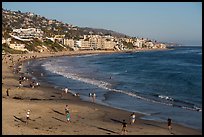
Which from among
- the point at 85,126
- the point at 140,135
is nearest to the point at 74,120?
the point at 85,126

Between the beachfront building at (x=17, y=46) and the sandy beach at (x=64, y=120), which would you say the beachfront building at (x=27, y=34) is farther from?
the sandy beach at (x=64, y=120)

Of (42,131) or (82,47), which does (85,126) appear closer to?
(42,131)

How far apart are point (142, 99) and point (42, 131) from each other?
1317 cm

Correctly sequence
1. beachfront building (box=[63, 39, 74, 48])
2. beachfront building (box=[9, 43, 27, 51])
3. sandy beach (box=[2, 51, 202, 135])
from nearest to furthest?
1. sandy beach (box=[2, 51, 202, 135])
2. beachfront building (box=[9, 43, 27, 51])
3. beachfront building (box=[63, 39, 74, 48])

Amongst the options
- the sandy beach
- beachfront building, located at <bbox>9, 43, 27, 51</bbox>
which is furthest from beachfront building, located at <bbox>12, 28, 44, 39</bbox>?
the sandy beach

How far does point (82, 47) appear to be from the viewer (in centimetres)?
16288

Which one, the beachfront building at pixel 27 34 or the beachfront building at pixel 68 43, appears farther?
the beachfront building at pixel 68 43

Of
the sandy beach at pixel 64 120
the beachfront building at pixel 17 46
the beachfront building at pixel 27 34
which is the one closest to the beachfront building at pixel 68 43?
the beachfront building at pixel 27 34

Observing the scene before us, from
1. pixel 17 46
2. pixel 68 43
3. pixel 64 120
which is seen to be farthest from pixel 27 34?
pixel 64 120

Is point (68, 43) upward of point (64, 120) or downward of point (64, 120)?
upward

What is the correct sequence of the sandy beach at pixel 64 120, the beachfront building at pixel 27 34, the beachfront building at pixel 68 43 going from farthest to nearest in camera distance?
the beachfront building at pixel 68 43 < the beachfront building at pixel 27 34 < the sandy beach at pixel 64 120

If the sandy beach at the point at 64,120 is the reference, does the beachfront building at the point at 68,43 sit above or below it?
above

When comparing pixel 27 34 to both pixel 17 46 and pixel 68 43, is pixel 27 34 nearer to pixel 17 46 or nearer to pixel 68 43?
pixel 68 43

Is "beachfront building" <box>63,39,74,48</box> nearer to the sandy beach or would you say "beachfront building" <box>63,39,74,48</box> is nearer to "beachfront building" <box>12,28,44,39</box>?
"beachfront building" <box>12,28,44,39</box>
